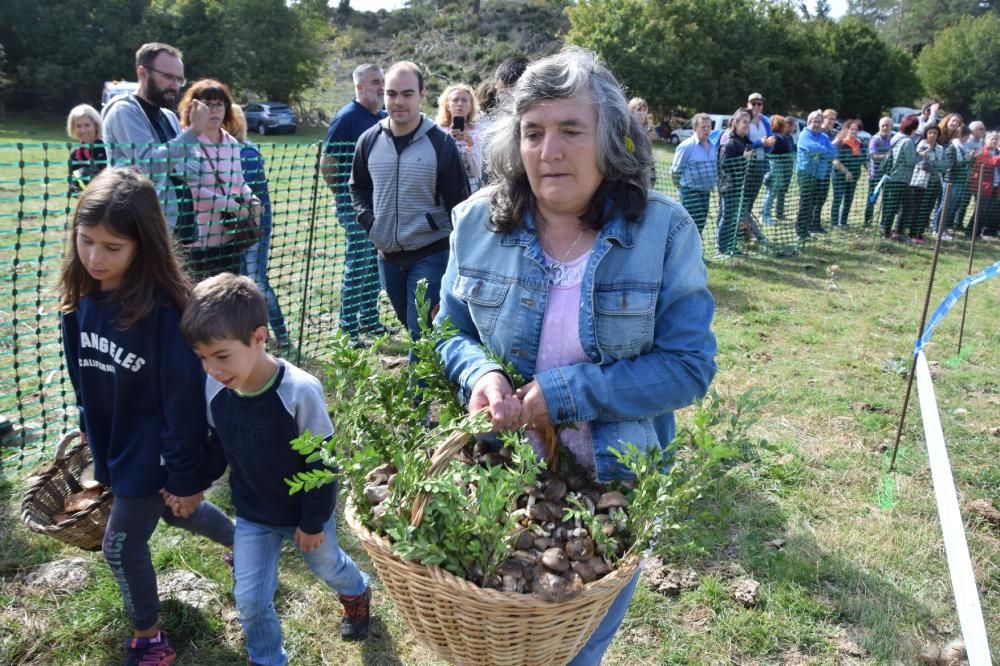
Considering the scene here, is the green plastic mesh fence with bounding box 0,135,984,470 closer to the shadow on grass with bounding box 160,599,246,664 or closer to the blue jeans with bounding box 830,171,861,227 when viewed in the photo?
the blue jeans with bounding box 830,171,861,227

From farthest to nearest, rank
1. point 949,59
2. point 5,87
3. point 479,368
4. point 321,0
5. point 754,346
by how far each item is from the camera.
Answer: point 949,59 < point 321,0 < point 5,87 < point 754,346 < point 479,368

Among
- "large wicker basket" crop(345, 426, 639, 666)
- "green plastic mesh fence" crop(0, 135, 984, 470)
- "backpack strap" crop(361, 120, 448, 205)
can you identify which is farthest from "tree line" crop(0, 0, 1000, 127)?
"large wicker basket" crop(345, 426, 639, 666)

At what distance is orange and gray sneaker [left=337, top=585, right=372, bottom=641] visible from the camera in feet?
9.39

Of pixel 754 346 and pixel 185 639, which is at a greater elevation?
pixel 754 346

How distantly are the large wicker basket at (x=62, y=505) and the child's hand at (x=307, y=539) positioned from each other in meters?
0.85

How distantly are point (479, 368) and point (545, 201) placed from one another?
1.53 ft

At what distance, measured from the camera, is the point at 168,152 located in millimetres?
4238

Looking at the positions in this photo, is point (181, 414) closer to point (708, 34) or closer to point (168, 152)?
point (168, 152)

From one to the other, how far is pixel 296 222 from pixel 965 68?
216 ft

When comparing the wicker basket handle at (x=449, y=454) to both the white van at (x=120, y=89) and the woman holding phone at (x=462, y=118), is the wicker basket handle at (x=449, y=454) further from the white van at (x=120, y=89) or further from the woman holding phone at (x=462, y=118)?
the white van at (x=120, y=89)

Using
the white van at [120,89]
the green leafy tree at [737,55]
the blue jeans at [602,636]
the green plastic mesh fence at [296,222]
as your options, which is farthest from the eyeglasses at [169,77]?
the green leafy tree at [737,55]

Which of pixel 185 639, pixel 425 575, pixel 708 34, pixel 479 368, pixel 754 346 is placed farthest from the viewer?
pixel 708 34

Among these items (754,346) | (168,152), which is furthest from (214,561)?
(754,346)

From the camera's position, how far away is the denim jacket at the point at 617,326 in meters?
1.78
